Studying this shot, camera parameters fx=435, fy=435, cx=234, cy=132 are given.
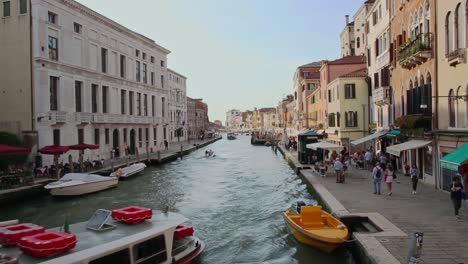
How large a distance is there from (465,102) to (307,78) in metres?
49.3

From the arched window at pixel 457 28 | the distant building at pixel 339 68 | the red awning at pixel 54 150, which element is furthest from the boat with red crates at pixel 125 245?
the distant building at pixel 339 68

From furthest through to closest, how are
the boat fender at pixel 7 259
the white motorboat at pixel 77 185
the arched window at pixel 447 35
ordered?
the white motorboat at pixel 77 185
the arched window at pixel 447 35
the boat fender at pixel 7 259

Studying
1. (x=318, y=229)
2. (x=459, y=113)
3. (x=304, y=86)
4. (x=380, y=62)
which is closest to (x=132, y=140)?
(x=380, y=62)

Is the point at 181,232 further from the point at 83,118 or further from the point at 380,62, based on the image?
the point at 83,118

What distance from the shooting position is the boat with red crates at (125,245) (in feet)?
28.0

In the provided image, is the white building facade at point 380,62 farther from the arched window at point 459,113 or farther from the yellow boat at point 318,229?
the yellow boat at point 318,229

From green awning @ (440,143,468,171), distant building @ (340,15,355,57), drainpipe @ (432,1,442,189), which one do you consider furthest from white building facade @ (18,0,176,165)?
green awning @ (440,143,468,171)

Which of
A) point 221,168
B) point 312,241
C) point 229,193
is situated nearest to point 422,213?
point 312,241

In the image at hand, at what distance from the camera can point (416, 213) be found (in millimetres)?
13992

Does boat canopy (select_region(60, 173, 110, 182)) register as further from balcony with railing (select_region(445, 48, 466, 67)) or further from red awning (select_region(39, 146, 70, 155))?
balcony with railing (select_region(445, 48, 466, 67))

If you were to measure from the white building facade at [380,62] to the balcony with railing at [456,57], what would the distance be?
11136mm

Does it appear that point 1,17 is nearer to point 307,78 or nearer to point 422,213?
point 422,213

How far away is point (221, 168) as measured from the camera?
40.3 m

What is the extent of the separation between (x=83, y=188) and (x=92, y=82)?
1641 cm
